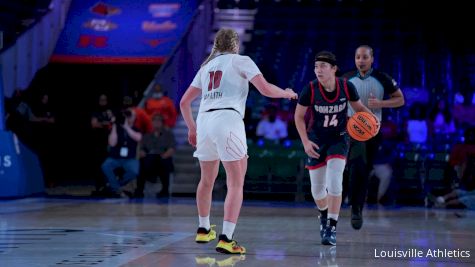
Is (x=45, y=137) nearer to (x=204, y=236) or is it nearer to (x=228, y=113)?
(x=204, y=236)

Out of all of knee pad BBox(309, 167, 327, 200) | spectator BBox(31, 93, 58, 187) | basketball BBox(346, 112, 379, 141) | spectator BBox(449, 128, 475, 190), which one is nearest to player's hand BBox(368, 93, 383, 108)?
basketball BBox(346, 112, 379, 141)

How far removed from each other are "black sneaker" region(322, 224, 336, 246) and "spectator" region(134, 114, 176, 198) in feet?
28.4

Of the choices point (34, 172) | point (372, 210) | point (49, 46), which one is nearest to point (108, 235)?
point (372, 210)

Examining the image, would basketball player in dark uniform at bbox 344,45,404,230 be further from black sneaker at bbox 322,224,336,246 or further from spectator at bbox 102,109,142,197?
spectator at bbox 102,109,142,197

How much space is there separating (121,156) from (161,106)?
2369mm

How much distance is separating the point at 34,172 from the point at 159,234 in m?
7.22

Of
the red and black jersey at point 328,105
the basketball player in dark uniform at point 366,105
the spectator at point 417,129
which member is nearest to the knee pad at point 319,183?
the red and black jersey at point 328,105

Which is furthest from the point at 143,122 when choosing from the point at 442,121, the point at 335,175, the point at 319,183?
the point at 335,175

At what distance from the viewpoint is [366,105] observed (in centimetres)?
967

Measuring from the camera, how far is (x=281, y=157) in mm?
16875

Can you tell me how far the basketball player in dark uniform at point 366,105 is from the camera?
954 centimetres

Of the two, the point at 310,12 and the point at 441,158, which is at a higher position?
the point at 310,12

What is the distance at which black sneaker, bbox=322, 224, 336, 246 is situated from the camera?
8.25 m

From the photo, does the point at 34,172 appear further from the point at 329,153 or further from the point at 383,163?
the point at 329,153
